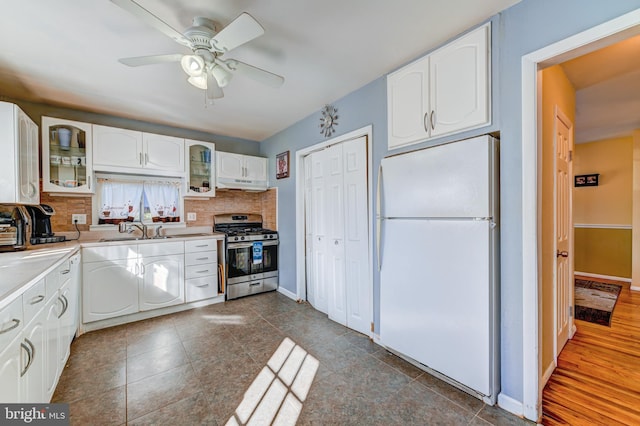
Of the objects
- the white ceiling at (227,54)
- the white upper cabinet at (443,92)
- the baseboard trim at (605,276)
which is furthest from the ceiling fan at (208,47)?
the baseboard trim at (605,276)

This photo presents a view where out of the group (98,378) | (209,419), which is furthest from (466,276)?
(98,378)

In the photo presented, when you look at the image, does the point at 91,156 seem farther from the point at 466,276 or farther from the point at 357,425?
the point at 466,276

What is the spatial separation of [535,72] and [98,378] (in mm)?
3599

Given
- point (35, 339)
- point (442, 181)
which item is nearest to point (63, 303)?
point (35, 339)

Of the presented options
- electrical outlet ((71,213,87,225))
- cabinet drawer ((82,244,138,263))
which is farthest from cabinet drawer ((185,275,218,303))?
electrical outlet ((71,213,87,225))

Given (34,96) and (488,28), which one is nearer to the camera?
(488,28)

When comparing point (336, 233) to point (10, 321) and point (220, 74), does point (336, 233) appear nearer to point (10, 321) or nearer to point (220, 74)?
point (220, 74)

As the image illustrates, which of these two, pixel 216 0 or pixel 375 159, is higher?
pixel 216 0

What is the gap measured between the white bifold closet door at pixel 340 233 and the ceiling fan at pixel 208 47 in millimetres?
1164

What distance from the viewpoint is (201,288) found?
3.38m

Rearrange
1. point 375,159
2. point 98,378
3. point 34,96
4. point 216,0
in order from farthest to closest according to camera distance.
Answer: point 34,96 < point 375,159 < point 98,378 < point 216,0

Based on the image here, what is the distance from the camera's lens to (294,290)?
367cm

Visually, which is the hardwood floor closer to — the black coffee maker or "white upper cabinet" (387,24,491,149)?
"white upper cabinet" (387,24,491,149)

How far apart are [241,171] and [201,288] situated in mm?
1788
